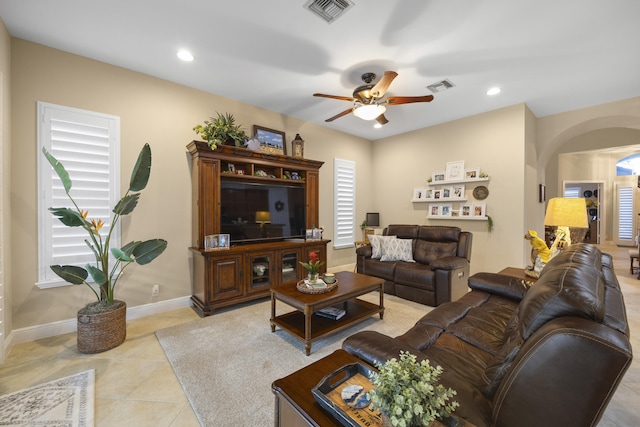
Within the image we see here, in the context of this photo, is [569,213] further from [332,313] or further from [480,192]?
[332,313]

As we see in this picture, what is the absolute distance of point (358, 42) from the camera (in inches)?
98.7

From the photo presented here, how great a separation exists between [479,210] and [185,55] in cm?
472

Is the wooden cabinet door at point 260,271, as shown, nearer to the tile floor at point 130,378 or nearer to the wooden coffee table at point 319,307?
the wooden coffee table at point 319,307

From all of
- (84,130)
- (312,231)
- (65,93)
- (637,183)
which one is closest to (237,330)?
(312,231)

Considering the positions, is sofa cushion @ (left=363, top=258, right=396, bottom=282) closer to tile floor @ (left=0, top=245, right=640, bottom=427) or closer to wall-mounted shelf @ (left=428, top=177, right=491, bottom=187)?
wall-mounted shelf @ (left=428, top=177, right=491, bottom=187)

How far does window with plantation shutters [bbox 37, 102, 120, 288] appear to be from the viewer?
2.54m

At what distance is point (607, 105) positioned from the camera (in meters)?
3.83

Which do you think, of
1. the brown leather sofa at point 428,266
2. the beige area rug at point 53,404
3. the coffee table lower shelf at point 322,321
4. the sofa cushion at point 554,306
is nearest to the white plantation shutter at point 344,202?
the brown leather sofa at point 428,266

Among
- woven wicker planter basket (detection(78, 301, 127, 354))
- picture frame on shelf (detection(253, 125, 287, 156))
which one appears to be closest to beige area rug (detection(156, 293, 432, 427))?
woven wicker planter basket (detection(78, 301, 127, 354))

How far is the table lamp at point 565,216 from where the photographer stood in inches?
102

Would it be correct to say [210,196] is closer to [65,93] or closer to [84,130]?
[84,130]

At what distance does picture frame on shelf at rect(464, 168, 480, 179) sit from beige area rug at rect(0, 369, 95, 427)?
5.26 m

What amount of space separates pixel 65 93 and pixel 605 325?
171 inches

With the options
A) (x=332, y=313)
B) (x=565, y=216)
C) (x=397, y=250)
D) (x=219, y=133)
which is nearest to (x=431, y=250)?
(x=397, y=250)
